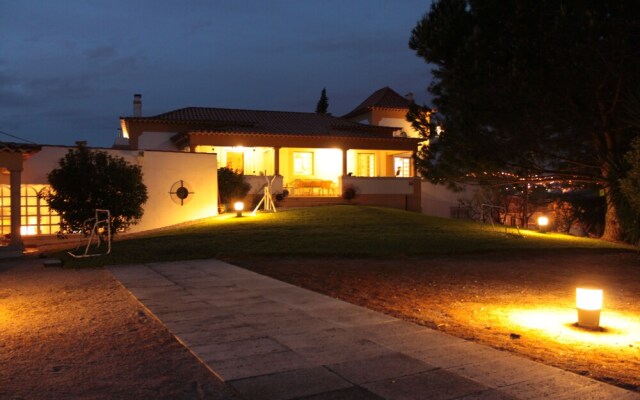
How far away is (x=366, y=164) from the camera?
1232 inches

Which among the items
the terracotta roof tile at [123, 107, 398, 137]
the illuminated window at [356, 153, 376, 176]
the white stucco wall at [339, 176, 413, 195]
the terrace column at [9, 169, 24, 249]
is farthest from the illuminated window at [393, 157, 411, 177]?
the terrace column at [9, 169, 24, 249]

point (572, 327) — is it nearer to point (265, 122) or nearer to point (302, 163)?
point (302, 163)

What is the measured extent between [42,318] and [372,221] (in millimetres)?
13477

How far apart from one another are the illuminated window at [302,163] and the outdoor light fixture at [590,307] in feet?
77.7

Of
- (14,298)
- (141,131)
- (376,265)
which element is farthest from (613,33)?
(141,131)

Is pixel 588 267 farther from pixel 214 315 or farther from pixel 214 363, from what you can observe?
pixel 214 363

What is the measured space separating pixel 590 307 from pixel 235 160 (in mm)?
23904

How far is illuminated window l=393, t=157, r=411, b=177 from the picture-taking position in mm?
31797

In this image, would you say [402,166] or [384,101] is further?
[384,101]

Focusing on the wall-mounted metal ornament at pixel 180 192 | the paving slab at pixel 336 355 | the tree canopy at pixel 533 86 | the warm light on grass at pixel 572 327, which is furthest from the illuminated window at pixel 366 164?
the warm light on grass at pixel 572 327

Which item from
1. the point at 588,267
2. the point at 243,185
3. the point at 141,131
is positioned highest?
the point at 141,131

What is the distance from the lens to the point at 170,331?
6.05 m

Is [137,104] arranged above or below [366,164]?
above

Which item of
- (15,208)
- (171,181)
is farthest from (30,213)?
(171,181)
